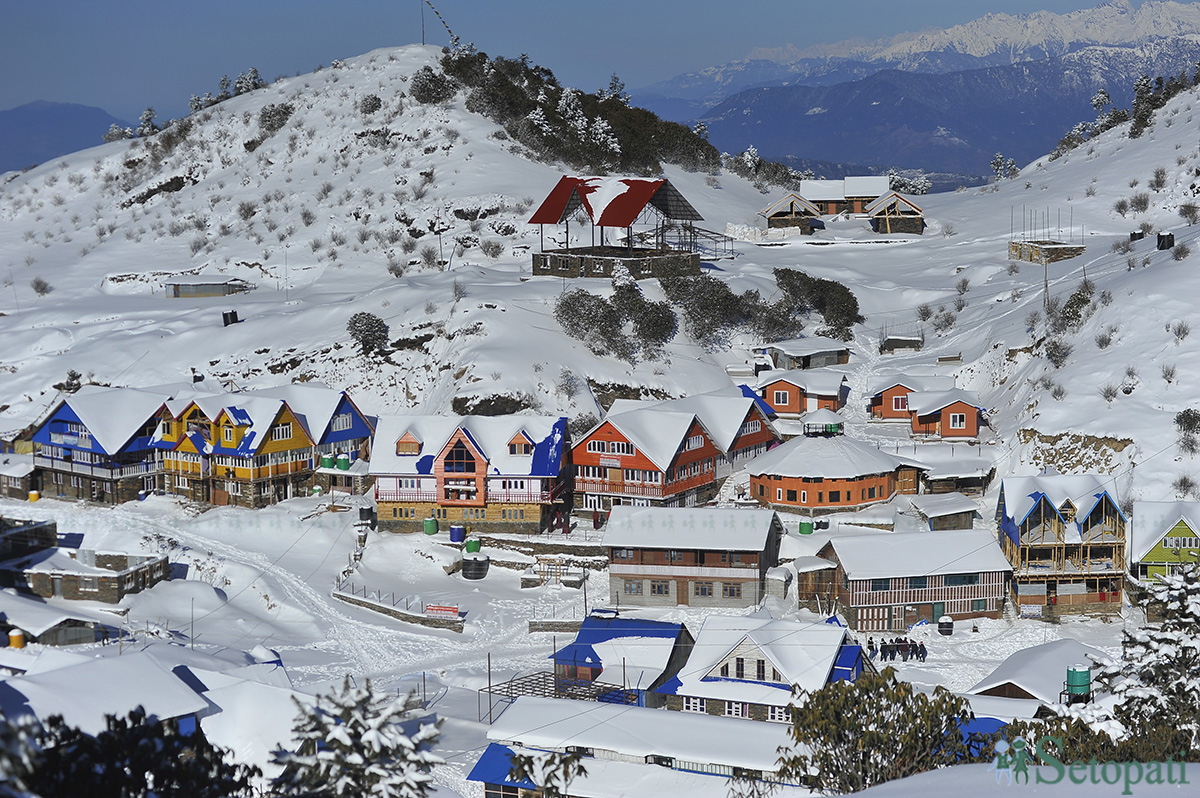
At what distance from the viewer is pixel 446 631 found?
2015 inches

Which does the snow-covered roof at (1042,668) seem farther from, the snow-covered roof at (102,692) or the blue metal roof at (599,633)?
the snow-covered roof at (102,692)

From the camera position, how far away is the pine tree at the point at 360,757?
21.8m

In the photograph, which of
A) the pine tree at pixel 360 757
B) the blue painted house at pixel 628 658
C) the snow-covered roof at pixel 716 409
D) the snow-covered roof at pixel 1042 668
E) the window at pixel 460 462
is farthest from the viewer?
the snow-covered roof at pixel 716 409

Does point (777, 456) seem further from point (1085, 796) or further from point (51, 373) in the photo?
point (51, 373)

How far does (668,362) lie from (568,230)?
20.2 metres

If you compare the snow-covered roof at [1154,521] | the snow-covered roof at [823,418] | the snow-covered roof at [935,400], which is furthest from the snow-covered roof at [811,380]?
the snow-covered roof at [1154,521]

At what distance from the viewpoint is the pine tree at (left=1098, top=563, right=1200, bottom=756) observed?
97.9ft

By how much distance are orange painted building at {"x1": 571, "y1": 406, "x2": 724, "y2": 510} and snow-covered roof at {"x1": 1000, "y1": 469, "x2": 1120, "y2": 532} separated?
1501 centimetres

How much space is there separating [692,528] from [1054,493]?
1504 cm

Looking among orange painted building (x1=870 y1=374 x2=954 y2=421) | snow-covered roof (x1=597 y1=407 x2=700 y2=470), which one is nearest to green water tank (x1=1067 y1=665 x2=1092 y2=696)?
snow-covered roof (x1=597 y1=407 x2=700 y2=470)

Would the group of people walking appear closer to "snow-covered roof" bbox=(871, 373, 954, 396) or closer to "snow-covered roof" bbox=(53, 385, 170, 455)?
"snow-covered roof" bbox=(871, 373, 954, 396)

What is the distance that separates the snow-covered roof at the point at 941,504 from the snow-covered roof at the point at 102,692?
34972 mm

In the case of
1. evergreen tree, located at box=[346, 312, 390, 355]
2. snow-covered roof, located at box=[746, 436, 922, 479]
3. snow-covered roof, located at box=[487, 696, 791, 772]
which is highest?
evergreen tree, located at box=[346, 312, 390, 355]

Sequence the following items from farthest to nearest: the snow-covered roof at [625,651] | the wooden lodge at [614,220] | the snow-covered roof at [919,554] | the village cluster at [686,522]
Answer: the wooden lodge at [614,220] → the snow-covered roof at [919,554] → the snow-covered roof at [625,651] → the village cluster at [686,522]
